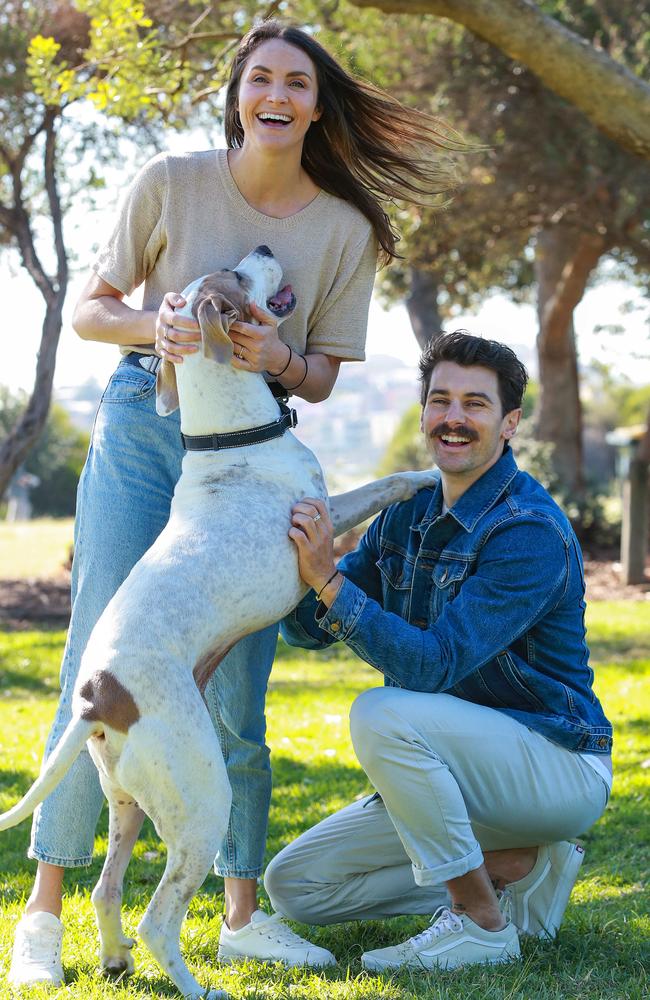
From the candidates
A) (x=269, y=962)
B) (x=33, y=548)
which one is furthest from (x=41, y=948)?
(x=33, y=548)

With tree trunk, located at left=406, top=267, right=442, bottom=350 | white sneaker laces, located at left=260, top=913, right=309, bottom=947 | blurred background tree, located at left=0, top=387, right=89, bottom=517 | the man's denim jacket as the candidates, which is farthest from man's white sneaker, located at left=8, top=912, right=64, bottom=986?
blurred background tree, located at left=0, top=387, right=89, bottom=517

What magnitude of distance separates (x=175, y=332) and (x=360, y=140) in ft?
3.68

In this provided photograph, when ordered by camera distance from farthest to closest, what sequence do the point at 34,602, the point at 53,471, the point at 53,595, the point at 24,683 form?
the point at 53,471, the point at 53,595, the point at 34,602, the point at 24,683

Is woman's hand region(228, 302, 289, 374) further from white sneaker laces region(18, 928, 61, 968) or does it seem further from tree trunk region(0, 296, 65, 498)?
tree trunk region(0, 296, 65, 498)

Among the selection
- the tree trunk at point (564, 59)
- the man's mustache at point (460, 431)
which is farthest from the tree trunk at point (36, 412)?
the man's mustache at point (460, 431)

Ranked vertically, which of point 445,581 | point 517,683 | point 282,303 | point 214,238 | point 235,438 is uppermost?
point 214,238

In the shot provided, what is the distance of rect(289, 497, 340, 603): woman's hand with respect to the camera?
9.74 feet

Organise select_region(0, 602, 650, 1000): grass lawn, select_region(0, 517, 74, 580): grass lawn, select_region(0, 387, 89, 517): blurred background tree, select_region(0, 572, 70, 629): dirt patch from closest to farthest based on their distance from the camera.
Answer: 1. select_region(0, 602, 650, 1000): grass lawn
2. select_region(0, 572, 70, 629): dirt patch
3. select_region(0, 517, 74, 580): grass lawn
4. select_region(0, 387, 89, 517): blurred background tree

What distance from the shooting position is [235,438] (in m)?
3.04

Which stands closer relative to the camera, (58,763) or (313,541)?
(58,763)

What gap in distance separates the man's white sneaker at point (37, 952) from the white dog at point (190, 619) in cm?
13

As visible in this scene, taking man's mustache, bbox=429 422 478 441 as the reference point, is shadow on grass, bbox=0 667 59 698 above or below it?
below

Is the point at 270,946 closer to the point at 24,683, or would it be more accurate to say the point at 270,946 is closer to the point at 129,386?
the point at 129,386

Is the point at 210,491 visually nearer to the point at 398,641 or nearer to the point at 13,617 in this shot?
the point at 398,641
